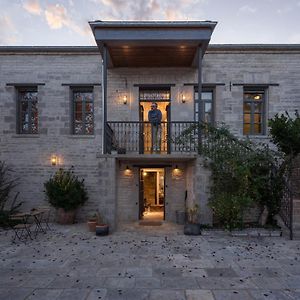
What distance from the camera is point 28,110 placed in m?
9.42

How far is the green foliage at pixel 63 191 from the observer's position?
827 centimetres

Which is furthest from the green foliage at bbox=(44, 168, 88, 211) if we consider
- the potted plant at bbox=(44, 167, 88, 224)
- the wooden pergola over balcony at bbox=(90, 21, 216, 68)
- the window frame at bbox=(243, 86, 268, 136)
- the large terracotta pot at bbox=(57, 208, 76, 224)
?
the window frame at bbox=(243, 86, 268, 136)

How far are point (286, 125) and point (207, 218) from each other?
3.63m

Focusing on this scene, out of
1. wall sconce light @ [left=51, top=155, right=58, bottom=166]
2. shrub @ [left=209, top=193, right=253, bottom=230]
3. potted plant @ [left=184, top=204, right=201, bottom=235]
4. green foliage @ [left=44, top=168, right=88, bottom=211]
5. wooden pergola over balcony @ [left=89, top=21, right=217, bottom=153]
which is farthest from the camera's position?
wall sconce light @ [left=51, top=155, right=58, bottom=166]

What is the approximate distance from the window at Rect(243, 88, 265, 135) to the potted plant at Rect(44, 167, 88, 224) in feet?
22.1

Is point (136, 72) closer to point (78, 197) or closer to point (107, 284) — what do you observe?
point (78, 197)

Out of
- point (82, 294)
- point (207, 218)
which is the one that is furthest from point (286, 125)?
point (82, 294)

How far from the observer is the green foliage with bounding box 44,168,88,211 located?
827 cm

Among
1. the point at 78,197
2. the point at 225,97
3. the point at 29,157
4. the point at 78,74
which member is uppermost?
the point at 78,74

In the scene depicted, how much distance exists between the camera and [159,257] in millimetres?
5266

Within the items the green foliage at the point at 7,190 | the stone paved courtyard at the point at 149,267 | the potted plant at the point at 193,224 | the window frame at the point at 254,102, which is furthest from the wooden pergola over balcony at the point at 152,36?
the green foliage at the point at 7,190

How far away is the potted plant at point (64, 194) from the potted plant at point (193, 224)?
3925 mm

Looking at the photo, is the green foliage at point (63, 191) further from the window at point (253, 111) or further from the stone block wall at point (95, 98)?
the window at point (253, 111)

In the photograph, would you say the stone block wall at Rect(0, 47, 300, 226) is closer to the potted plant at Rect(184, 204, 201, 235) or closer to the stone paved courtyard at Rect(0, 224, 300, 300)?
the potted plant at Rect(184, 204, 201, 235)
